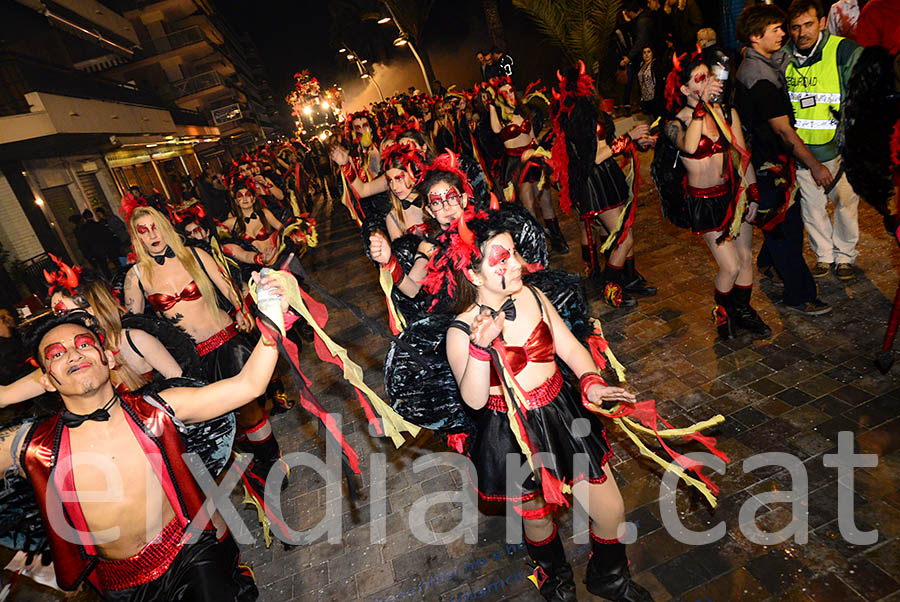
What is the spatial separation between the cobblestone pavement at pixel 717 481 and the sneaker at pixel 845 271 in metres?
0.08

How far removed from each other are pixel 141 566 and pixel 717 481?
11.0ft

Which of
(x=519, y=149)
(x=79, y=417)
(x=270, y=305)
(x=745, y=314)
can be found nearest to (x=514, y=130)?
(x=519, y=149)

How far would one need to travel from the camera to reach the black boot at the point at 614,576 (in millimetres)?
2717

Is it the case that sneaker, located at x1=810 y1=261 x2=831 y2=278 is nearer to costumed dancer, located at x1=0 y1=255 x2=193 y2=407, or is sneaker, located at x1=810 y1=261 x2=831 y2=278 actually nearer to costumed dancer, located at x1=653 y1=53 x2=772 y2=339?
costumed dancer, located at x1=653 y1=53 x2=772 y2=339

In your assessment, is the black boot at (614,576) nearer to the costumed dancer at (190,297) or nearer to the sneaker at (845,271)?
the costumed dancer at (190,297)

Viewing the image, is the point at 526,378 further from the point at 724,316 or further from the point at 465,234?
the point at 724,316

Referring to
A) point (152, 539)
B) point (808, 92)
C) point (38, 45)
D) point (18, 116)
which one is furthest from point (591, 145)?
point (38, 45)

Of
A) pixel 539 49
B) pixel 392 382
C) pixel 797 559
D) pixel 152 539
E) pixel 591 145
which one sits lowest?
pixel 797 559

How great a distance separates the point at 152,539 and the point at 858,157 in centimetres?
492

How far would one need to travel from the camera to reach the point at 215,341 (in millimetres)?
4605

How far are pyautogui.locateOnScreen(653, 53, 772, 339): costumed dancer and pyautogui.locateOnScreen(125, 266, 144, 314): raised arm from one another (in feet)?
15.8

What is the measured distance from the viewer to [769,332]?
15.3ft

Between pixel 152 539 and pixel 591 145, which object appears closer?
pixel 152 539

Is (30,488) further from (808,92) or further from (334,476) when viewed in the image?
(808,92)
